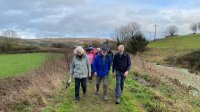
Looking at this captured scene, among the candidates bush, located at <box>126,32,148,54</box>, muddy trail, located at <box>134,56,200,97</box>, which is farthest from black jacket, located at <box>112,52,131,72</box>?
bush, located at <box>126,32,148,54</box>

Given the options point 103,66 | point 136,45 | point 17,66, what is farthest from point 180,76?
point 136,45

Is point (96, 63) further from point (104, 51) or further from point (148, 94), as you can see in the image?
point (148, 94)

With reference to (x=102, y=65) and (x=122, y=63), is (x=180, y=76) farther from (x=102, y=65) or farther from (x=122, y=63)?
(x=122, y=63)

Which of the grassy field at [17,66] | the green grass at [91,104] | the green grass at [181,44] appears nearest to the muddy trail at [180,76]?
the grassy field at [17,66]

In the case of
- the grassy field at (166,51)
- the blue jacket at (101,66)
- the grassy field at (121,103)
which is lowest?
the grassy field at (166,51)

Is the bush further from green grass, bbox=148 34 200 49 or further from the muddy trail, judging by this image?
the muddy trail

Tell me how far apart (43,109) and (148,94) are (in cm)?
605

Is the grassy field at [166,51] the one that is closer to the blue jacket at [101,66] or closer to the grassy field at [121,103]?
the grassy field at [121,103]

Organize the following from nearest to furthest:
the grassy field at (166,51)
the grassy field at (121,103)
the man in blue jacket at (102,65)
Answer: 1. the grassy field at (121,103)
2. the man in blue jacket at (102,65)
3. the grassy field at (166,51)

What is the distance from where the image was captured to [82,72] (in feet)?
48.5

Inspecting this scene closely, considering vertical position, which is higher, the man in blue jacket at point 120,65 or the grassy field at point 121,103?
the man in blue jacket at point 120,65

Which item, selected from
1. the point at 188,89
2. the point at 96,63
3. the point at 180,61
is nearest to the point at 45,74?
the point at 96,63

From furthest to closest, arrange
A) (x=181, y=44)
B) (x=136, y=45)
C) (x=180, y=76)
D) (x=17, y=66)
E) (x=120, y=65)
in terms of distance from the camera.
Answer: (x=181, y=44), (x=136, y=45), (x=17, y=66), (x=180, y=76), (x=120, y=65)

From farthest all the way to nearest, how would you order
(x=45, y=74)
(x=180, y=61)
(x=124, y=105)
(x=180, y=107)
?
1. (x=180, y=61)
2. (x=45, y=74)
3. (x=180, y=107)
4. (x=124, y=105)
